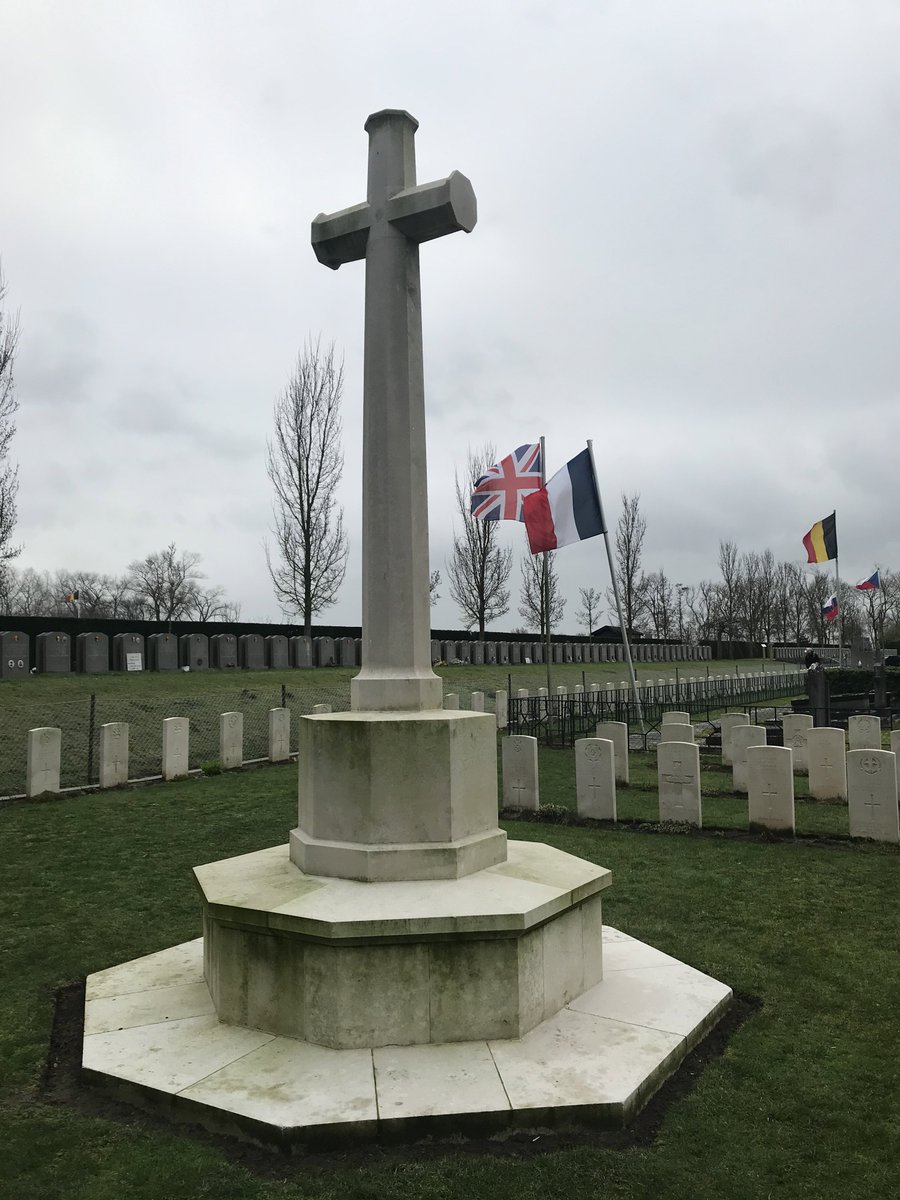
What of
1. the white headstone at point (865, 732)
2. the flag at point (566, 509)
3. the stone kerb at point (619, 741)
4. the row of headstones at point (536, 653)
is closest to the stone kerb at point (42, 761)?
the stone kerb at point (619, 741)

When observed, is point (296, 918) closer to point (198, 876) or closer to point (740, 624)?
point (198, 876)

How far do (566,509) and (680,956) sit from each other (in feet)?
37.5

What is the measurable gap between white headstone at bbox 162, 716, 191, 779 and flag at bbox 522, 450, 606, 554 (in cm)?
727

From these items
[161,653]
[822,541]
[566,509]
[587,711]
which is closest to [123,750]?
[566,509]

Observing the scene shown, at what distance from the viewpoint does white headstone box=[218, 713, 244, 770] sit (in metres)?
13.1

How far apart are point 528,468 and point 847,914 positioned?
1040 cm

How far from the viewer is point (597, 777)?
9406 millimetres

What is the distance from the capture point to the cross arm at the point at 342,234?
476 centimetres

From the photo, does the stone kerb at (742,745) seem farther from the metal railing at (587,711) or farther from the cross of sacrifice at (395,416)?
the cross of sacrifice at (395,416)

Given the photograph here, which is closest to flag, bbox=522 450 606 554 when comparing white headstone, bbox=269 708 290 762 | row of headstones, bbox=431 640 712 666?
white headstone, bbox=269 708 290 762

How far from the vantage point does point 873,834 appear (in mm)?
7988

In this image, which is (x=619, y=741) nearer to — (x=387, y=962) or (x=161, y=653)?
(x=387, y=962)

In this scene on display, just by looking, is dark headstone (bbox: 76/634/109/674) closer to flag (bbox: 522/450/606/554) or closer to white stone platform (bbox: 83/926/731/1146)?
flag (bbox: 522/450/606/554)

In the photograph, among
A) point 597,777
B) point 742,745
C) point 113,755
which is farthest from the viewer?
point 113,755
